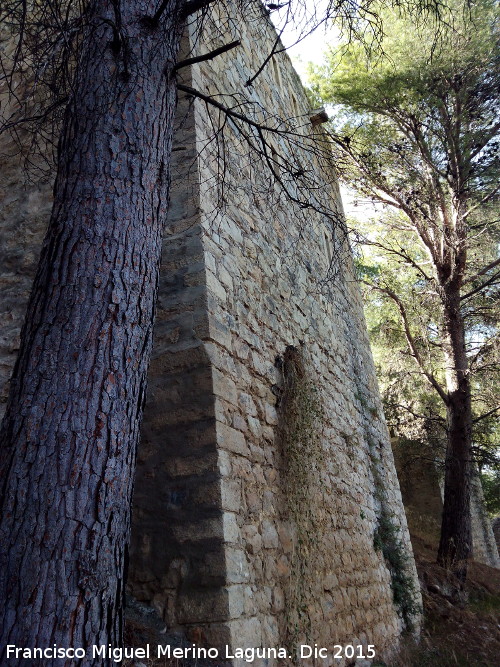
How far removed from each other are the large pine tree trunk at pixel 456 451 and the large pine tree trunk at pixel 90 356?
719 centimetres

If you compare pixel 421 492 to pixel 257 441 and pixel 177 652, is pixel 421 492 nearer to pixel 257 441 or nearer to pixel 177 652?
pixel 257 441

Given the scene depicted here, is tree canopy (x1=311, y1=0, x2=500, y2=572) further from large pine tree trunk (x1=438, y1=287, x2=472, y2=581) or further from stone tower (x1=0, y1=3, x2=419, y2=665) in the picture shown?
stone tower (x1=0, y1=3, x2=419, y2=665)

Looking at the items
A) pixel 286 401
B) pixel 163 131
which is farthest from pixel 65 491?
pixel 286 401

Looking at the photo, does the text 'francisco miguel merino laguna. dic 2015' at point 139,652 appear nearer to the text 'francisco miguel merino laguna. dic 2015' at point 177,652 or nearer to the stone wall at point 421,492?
the text 'francisco miguel merino laguna. dic 2015' at point 177,652

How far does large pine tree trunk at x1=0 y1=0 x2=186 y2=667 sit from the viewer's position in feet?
5.36

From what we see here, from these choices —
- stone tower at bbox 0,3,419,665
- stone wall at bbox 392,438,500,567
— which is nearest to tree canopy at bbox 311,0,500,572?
stone wall at bbox 392,438,500,567

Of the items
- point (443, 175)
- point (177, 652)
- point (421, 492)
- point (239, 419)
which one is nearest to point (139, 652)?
point (177, 652)

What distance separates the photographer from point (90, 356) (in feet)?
6.26

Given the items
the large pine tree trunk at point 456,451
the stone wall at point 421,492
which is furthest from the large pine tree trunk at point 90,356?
the stone wall at point 421,492

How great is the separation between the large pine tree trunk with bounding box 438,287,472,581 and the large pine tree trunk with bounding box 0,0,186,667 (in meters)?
7.19

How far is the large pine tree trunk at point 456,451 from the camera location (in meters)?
8.11

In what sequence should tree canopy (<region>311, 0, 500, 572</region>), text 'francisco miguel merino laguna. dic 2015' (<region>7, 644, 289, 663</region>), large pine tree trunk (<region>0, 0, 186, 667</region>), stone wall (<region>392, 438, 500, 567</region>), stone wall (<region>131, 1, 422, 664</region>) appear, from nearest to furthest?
text 'francisco miguel merino laguna. dic 2015' (<region>7, 644, 289, 663</region>) < large pine tree trunk (<region>0, 0, 186, 667</region>) < stone wall (<region>131, 1, 422, 664</region>) < tree canopy (<region>311, 0, 500, 572</region>) < stone wall (<region>392, 438, 500, 567</region>)

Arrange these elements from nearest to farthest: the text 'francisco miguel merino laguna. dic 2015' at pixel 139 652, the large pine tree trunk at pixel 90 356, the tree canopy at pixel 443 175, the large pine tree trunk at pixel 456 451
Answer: the text 'francisco miguel merino laguna. dic 2015' at pixel 139 652, the large pine tree trunk at pixel 90 356, the large pine tree trunk at pixel 456 451, the tree canopy at pixel 443 175

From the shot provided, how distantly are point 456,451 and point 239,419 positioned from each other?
6337mm
